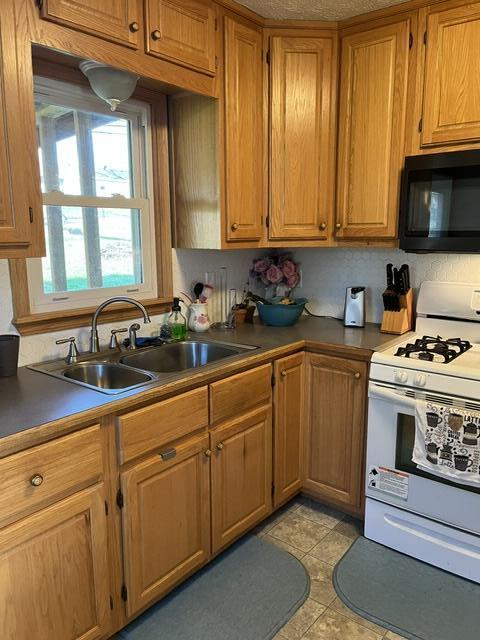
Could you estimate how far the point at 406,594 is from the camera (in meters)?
1.89

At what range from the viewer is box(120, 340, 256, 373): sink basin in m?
2.18

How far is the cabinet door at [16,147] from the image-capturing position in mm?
1432

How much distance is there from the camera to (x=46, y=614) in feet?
4.58

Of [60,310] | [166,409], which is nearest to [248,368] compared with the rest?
[166,409]

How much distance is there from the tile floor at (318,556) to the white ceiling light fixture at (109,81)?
203cm

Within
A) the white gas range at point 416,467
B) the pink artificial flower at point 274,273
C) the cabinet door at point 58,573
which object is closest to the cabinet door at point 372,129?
the pink artificial flower at point 274,273

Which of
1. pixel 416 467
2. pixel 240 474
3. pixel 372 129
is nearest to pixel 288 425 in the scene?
pixel 240 474

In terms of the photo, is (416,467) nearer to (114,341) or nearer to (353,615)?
(353,615)

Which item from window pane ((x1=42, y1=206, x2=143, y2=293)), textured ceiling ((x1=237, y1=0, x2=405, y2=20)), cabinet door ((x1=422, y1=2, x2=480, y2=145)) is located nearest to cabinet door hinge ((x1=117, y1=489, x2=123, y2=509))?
window pane ((x1=42, y1=206, x2=143, y2=293))

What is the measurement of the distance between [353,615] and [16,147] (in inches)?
79.3

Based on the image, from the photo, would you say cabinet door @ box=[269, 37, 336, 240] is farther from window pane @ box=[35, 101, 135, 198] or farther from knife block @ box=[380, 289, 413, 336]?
window pane @ box=[35, 101, 135, 198]

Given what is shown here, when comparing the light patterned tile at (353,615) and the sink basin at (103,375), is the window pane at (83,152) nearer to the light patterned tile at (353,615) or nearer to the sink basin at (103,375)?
the sink basin at (103,375)

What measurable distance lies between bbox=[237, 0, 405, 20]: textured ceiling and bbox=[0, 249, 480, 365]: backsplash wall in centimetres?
117

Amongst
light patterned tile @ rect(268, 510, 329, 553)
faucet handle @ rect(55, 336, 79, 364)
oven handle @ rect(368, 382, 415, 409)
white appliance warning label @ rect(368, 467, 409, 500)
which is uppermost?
faucet handle @ rect(55, 336, 79, 364)
